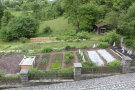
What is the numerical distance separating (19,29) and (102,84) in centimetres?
2077

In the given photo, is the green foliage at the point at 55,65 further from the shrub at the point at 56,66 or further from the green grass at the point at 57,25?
the green grass at the point at 57,25

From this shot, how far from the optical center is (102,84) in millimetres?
7566

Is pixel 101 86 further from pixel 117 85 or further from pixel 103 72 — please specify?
pixel 103 72

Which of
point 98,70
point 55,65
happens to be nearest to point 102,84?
point 98,70

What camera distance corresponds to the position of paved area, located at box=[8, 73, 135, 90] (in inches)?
283

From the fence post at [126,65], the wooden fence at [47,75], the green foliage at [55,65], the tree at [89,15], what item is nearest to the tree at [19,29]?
the tree at [89,15]

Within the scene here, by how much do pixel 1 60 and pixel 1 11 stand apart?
25.9 m

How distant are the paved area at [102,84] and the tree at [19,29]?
746 inches

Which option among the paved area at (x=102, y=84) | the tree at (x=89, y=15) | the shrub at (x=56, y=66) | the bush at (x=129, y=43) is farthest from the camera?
the tree at (x=89, y=15)

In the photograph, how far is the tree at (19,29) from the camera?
84.4 ft

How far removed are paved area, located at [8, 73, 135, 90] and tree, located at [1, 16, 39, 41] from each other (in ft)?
62.2

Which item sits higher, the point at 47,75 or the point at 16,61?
the point at 47,75

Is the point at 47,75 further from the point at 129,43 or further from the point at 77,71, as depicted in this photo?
the point at 129,43

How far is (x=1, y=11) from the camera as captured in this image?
37.8 m
